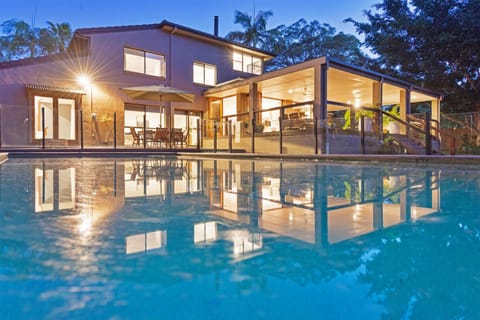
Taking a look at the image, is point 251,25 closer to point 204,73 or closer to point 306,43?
point 306,43

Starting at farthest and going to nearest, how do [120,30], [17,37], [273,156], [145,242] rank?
[17,37], [120,30], [273,156], [145,242]

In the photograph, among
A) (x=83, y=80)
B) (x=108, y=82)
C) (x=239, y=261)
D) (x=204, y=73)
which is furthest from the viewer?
(x=204, y=73)

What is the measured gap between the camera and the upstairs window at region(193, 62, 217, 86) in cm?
1666

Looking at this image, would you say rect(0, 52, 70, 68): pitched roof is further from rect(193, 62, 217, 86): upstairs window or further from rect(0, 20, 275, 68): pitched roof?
rect(193, 62, 217, 86): upstairs window

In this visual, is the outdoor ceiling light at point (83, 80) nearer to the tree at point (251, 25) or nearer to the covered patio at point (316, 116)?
the covered patio at point (316, 116)

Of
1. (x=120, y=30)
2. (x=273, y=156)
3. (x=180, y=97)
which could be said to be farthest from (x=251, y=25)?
(x=273, y=156)

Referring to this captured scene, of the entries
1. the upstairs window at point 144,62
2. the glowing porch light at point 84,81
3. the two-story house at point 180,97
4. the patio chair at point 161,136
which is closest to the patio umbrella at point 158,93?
the two-story house at point 180,97

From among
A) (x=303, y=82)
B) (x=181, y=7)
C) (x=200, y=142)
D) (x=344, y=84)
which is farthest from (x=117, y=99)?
(x=181, y=7)

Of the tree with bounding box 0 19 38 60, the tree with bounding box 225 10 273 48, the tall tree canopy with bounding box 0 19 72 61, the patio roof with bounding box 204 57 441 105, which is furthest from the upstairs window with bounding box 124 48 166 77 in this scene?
the tree with bounding box 0 19 38 60

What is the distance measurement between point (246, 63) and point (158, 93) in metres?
7.32

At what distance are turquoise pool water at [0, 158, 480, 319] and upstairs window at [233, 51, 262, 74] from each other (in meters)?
16.9

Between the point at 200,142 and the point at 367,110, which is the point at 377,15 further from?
the point at 200,142

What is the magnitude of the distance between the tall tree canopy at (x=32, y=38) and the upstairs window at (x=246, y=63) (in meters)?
16.4

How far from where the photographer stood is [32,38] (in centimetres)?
2775
